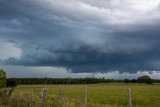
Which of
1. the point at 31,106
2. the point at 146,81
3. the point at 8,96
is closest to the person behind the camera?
the point at 31,106

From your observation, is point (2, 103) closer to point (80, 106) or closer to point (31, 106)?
point (31, 106)

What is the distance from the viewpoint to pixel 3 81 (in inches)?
1028

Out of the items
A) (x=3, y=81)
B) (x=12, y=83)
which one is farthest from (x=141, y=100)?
(x=3, y=81)

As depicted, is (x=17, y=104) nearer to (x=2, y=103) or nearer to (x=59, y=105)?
(x=2, y=103)

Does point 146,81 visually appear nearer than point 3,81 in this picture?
No

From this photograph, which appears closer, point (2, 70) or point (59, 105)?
point (59, 105)

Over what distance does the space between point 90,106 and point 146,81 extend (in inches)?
6975

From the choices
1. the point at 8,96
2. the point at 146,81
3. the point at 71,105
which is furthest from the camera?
the point at 146,81

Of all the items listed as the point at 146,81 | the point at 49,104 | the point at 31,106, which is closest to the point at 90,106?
the point at 49,104

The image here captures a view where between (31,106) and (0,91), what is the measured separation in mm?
5950

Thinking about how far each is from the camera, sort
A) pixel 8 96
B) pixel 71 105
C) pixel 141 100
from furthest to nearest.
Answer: pixel 141 100, pixel 8 96, pixel 71 105

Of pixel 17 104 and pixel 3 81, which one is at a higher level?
pixel 3 81

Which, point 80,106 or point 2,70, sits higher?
point 2,70

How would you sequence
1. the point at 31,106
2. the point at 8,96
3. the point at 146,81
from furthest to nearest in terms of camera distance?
the point at 146,81
the point at 8,96
the point at 31,106
